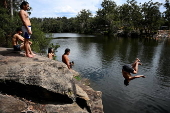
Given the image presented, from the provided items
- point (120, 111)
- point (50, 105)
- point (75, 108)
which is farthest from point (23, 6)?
point (120, 111)

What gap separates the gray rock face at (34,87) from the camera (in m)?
5.30

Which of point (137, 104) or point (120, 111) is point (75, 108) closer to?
point (120, 111)

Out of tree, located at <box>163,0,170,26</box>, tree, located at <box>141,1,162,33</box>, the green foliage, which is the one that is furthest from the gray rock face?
tree, located at <box>163,0,170,26</box>

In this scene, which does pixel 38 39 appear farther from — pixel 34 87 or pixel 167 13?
pixel 167 13

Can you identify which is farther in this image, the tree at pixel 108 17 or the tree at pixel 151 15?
the tree at pixel 108 17

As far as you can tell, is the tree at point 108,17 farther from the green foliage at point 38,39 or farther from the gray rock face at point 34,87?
the gray rock face at point 34,87

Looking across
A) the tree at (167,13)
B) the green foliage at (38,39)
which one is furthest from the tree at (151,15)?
the green foliage at (38,39)

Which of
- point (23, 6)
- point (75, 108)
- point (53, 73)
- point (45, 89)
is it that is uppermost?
point (23, 6)

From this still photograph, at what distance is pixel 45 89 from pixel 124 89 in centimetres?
980

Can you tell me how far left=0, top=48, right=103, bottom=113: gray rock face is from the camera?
530 cm

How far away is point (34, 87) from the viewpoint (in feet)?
18.1

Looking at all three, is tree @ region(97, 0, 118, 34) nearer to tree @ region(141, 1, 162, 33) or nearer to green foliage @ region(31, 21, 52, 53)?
tree @ region(141, 1, 162, 33)

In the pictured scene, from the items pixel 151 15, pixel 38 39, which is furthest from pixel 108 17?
pixel 38 39

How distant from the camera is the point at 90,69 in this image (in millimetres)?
19797
